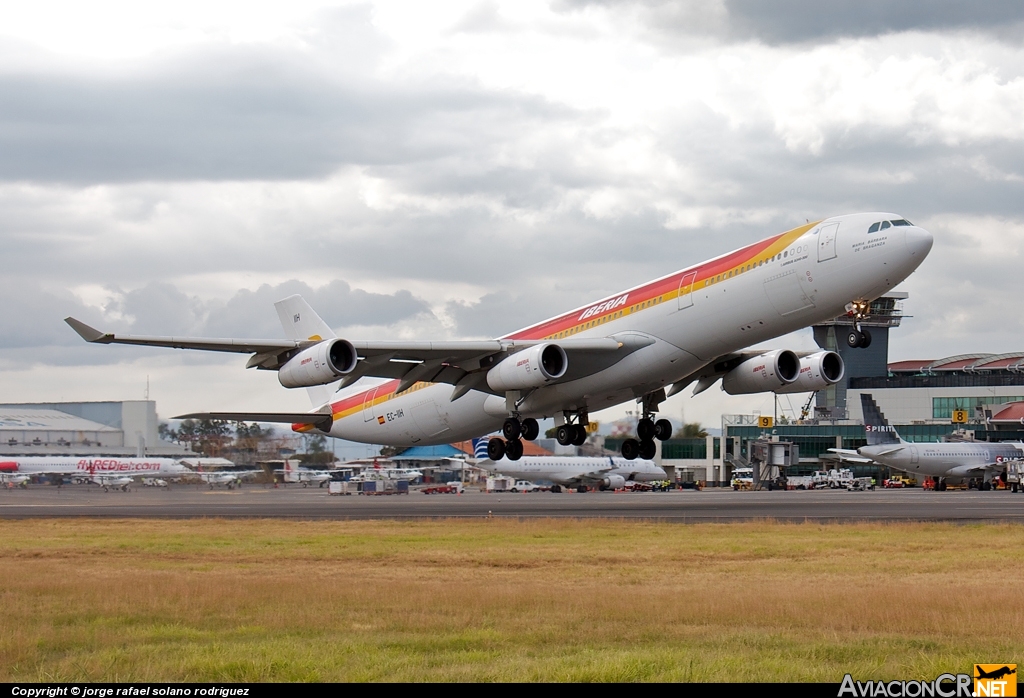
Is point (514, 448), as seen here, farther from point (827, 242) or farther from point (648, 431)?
point (827, 242)

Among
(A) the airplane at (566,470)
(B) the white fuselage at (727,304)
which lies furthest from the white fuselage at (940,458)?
(B) the white fuselage at (727,304)

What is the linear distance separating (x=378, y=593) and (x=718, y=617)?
712cm

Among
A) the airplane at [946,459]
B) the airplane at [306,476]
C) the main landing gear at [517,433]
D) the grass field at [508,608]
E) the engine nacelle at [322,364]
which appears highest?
the engine nacelle at [322,364]

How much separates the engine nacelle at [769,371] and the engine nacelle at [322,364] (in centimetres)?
1508

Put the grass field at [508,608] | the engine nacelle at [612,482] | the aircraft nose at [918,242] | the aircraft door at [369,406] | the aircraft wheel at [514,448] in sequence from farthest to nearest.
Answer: the engine nacelle at [612,482] → the aircraft door at [369,406] → the aircraft wheel at [514,448] → the aircraft nose at [918,242] → the grass field at [508,608]

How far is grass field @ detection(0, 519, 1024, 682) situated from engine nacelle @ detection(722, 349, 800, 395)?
6.17 metres

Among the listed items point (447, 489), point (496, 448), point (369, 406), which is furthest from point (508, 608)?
point (447, 489)

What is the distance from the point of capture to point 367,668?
45.0 ft

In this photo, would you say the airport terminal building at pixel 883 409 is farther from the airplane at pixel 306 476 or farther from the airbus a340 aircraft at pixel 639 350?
the airbus a340 aircraft at pixel 639 350

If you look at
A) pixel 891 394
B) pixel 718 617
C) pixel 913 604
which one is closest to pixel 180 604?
pixel 718 617

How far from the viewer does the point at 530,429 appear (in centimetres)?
4112

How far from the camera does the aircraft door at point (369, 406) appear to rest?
1970 inches

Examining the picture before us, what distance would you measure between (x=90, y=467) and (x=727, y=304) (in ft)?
332

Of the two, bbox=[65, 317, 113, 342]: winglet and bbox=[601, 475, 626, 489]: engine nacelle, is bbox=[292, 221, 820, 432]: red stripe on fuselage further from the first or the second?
bbox=[601, 475, 626, 489]: engine nacelle
